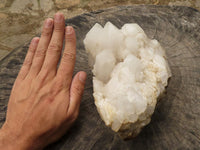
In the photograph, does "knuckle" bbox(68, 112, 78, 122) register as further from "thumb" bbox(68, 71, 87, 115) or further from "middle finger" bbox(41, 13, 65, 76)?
"middle finger" bbox(41, 13, 65, 76)

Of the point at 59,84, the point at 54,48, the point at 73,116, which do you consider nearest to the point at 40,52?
the point at 54,48

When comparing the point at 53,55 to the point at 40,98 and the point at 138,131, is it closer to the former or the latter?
the point at 40,98

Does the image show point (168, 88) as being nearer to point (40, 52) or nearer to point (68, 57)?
point (68, 57)

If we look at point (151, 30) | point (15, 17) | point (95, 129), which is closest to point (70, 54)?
point (95, 129)

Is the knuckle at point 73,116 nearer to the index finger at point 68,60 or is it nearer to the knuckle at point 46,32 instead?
the index finger at point 68,60

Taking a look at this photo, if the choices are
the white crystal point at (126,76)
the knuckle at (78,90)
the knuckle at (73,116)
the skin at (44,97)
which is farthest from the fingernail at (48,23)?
the knuckle at (73,116)

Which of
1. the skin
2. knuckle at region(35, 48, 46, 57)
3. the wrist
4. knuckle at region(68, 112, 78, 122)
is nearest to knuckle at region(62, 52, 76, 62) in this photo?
the skin

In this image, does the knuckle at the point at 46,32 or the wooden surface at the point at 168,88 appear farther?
the knuckle at the point at 46,32
